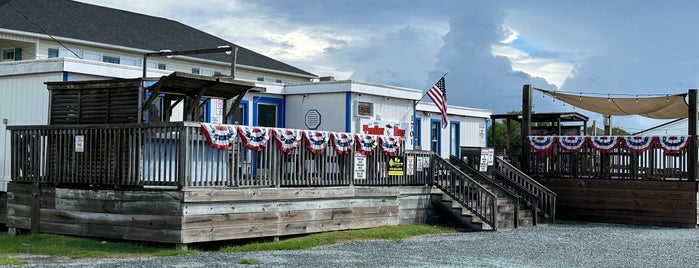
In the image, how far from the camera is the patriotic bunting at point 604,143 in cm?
2162

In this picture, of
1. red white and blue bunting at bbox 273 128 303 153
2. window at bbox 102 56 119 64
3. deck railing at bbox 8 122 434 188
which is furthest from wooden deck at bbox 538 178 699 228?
window at bbox 102 56 119 64

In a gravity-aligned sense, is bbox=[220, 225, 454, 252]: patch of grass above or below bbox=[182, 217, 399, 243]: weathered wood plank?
below

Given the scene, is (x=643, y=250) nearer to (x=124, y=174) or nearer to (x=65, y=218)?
(x=124, y=174)

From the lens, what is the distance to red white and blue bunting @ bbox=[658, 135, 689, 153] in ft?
67.5

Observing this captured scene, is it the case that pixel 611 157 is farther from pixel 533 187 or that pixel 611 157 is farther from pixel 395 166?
pixel 395 166

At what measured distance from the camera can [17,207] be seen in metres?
15.3

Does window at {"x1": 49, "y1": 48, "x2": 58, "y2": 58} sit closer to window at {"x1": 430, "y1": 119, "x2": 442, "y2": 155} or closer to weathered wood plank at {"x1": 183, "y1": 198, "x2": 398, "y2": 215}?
window at {"x1": 430, "y1": 119, "x2": 442, "y2": 155}

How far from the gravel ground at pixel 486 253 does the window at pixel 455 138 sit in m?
9.69

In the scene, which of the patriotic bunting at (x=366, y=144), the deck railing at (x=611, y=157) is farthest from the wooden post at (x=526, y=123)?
the patriotic bunting at (x=366, y=144)

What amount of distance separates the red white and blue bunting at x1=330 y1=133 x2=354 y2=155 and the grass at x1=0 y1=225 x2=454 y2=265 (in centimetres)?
165

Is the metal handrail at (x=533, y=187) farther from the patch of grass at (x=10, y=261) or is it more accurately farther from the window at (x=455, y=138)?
the patch of grass at (x=10, y=261)

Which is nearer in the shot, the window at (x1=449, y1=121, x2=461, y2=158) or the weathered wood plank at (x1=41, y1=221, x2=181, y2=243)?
the weathered wood plank at (x1=41, y1=221, x2=181, y2=243)

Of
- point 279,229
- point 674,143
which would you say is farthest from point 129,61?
point 674,143

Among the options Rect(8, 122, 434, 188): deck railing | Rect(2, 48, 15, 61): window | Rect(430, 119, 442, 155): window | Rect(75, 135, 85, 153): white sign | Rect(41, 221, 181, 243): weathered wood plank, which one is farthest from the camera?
Rect(430, 119, 442, 155): window
